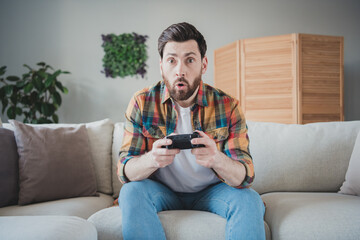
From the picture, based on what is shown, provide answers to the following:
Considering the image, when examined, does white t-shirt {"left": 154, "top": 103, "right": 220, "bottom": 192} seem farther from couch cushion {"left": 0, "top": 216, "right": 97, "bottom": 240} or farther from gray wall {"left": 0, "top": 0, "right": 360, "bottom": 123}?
gray wall {"left": 0, "top": 0, "right": 360, "bottom": 123}

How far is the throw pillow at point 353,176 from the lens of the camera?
4.42 feet

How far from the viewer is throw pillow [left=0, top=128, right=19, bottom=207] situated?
52.3 inches

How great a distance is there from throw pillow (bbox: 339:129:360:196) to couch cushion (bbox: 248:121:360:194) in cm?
7

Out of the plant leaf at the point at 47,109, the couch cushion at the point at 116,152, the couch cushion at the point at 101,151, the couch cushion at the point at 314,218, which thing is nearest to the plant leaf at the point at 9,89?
the plant leaf at the point at 47,109

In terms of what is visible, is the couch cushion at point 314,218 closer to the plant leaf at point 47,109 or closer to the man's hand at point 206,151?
the man's hand at point 206,151

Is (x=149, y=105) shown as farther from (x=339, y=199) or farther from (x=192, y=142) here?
(x=339, y=199)

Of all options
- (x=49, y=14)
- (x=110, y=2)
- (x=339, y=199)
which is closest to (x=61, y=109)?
(x=49, y=14)

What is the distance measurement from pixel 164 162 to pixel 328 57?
10.3ft

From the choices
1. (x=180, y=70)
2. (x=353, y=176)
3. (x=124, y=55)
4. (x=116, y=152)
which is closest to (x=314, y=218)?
(x=353, y=176)

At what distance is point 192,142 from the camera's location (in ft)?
3.04

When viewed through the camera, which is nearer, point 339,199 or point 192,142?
point 192,142

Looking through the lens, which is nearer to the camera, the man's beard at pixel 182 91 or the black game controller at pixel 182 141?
the black game controller at pixel 182 141

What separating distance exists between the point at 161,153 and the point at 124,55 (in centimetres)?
309

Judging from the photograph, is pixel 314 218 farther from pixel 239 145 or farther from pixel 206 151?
pixel 206 151
